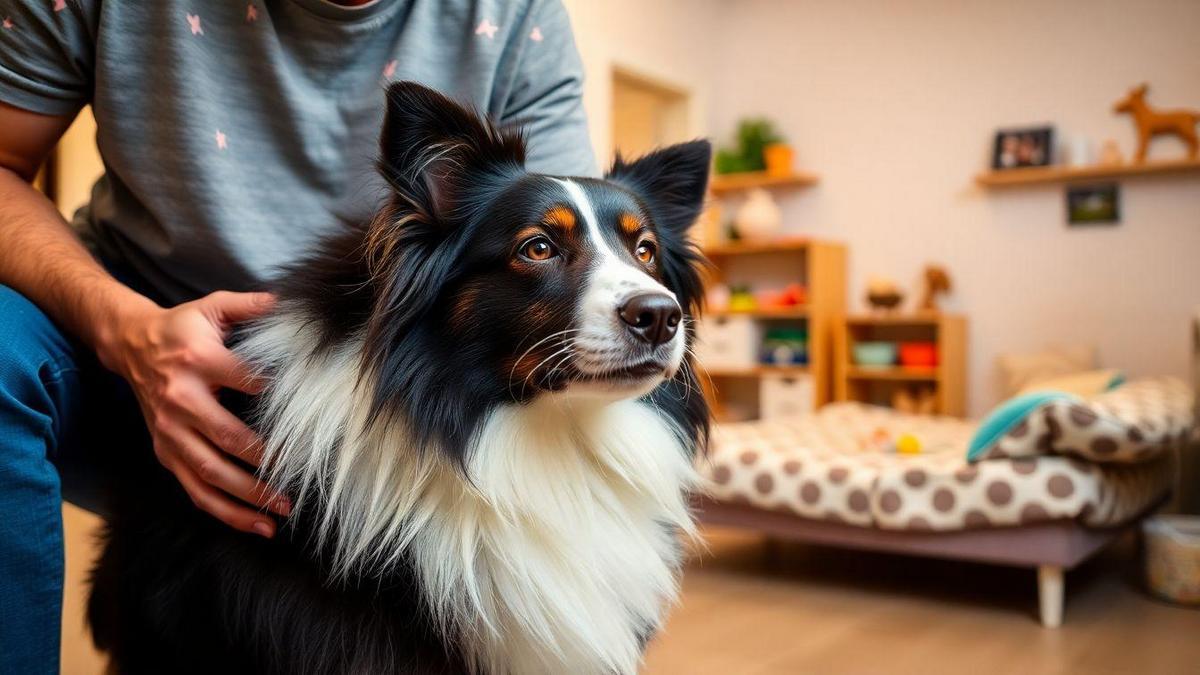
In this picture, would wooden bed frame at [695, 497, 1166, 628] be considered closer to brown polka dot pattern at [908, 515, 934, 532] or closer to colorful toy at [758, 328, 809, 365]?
brown polka dot pattern at [908, 515, 934, 532]

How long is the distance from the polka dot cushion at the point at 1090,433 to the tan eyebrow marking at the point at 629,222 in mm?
1837

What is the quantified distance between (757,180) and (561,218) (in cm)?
496

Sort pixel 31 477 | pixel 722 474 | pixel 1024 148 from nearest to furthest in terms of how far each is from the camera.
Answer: pixel 31 477 → pixel 722 474 → pixel 1024 148

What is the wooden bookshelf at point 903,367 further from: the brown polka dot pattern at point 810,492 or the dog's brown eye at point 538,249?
the dog's brown eye at point 538,249

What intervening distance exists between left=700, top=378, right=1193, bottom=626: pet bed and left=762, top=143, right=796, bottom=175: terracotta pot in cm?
303

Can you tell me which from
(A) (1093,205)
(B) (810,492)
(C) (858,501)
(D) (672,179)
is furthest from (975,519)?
(A) (1093,205)

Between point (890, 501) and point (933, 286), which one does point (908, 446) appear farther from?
point (933, 286)

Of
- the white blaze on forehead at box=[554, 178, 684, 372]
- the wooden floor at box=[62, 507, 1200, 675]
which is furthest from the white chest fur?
the wooden floor at box=[62, 507, 1200, 675]

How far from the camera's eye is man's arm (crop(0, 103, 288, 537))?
112cm

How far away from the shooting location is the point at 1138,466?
302cm

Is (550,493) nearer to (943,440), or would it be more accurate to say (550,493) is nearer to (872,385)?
(943,440)

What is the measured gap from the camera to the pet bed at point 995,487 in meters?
2.63

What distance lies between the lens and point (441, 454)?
3.71 feet

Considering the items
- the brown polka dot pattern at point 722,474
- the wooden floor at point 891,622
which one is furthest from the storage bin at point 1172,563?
the brown polka dot pattern at point 722,474
